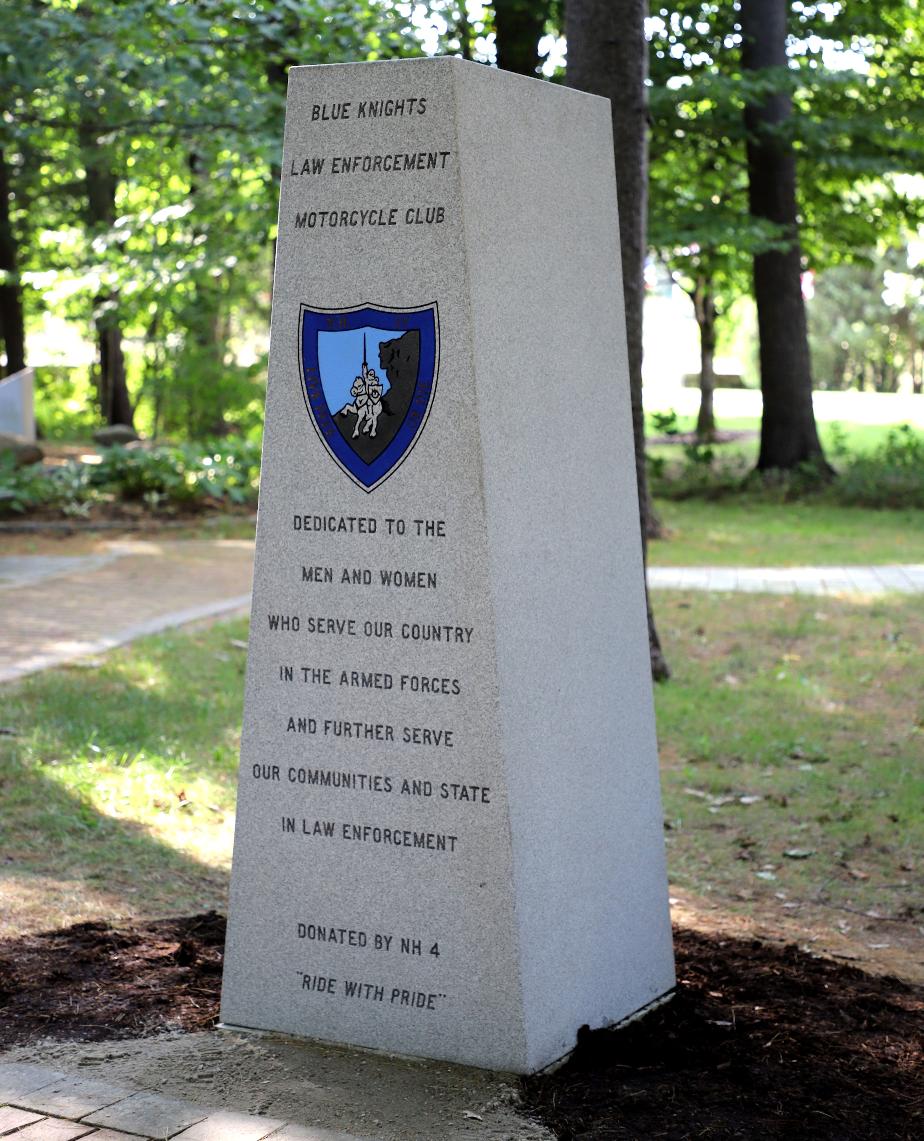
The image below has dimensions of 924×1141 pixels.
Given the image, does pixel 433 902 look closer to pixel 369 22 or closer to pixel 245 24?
pixel 369 22

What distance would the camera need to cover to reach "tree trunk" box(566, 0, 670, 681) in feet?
25.7

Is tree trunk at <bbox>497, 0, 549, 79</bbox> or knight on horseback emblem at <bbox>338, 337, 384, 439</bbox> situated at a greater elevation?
tree trunk at <bbox>497, 0, 549, 79</bbox>

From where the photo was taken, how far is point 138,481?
53.7ft

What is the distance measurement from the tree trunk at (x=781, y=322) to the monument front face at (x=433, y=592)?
15.2 metres

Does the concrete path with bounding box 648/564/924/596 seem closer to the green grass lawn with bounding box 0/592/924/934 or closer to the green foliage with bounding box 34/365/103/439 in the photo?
the green grass lawn with bounding box 0/592/924/934

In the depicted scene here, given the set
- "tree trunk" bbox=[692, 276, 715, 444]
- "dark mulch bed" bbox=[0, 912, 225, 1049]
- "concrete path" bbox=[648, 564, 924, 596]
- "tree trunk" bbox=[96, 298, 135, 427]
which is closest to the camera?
"dark mulch bed" bbox=[0, 912, 225, 1049]

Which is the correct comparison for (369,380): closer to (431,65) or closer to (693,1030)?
(431,65)

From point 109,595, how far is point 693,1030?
8.32 m

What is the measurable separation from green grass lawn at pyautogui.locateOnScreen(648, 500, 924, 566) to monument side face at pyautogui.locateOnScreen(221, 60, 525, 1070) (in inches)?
379

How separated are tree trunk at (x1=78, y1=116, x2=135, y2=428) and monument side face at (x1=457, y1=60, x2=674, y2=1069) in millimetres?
15731

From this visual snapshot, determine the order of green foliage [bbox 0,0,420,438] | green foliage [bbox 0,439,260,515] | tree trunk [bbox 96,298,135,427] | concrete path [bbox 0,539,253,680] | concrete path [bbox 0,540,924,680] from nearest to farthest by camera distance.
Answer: concrete path [bbox 0,539,253,680] < concrete path [bbox 0,540,924,680] < green foliage [bbox 0,0,420,438] < green foliage [bbox 0,439,260,515] < tree trunk [bbox 96,298,135,427]

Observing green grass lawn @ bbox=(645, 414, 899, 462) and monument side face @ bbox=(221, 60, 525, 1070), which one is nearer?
monument side face @ bbox=(221, 60, 525, 1070)

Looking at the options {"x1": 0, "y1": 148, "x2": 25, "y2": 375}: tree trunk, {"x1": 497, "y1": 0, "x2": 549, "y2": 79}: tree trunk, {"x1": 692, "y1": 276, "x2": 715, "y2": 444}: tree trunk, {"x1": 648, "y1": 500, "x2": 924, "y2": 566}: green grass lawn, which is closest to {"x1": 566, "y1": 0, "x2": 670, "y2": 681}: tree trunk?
{"x1": 648, "y1": 500, "x2": 924, "y2": 566}: green grass lawn

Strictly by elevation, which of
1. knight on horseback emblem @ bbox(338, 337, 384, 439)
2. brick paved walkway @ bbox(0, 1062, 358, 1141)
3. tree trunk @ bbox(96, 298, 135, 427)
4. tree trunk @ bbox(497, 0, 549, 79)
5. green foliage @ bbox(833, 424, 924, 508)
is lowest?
brick paved walkway @ bbox(0, 1062, 358, 1141)
